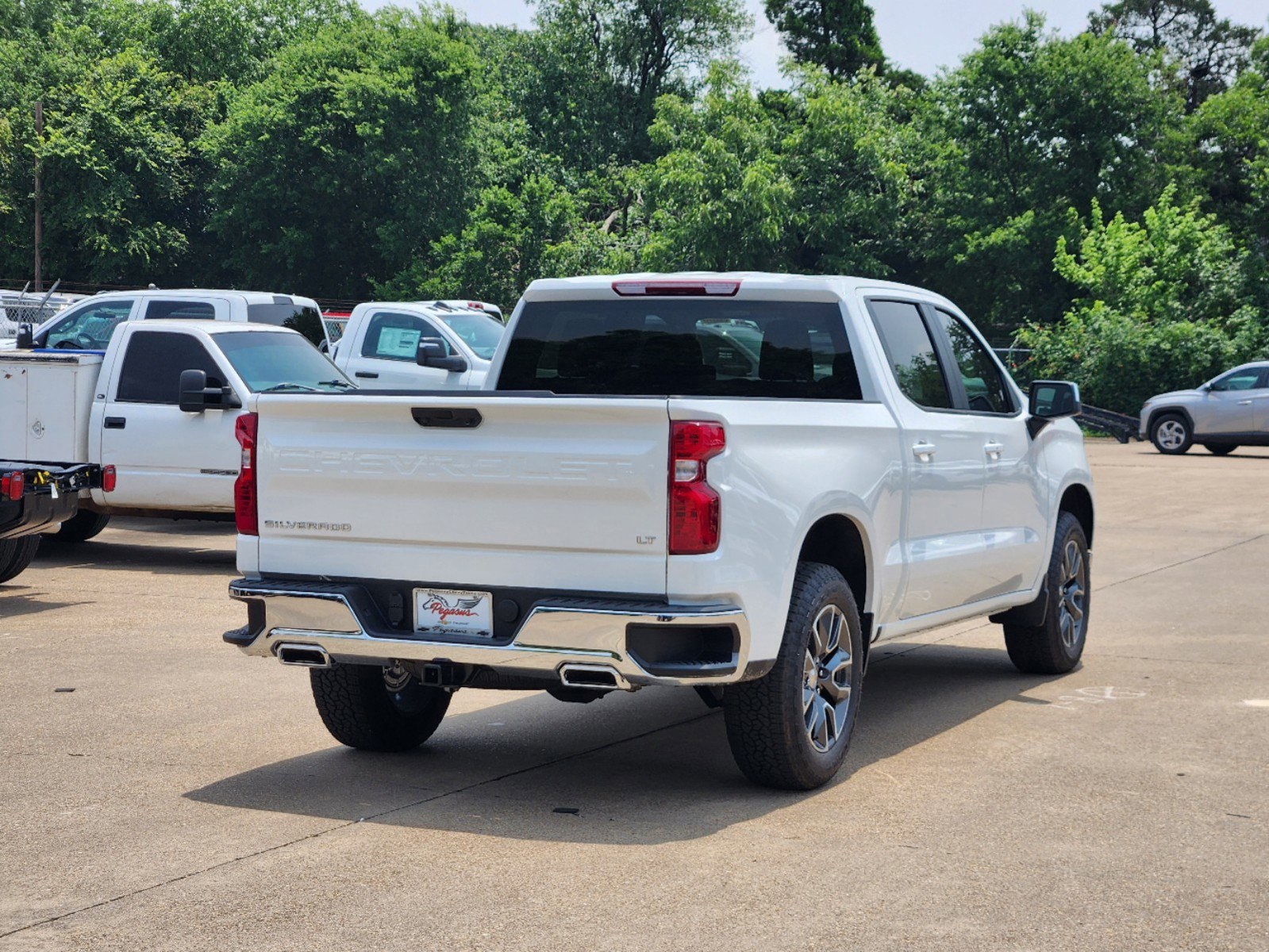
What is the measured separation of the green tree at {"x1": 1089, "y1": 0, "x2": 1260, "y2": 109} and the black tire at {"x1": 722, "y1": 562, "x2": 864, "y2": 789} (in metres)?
73.0

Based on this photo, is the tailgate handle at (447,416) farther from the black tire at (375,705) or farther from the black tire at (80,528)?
the black tire at (80,528)

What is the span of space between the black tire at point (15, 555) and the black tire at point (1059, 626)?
709cm

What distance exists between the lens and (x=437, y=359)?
1858 centimetres

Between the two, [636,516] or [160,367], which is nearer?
[636,516]

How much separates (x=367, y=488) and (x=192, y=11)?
7532 centimetres

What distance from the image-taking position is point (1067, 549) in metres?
9.02

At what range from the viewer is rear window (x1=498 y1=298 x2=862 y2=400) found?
23.6 feet

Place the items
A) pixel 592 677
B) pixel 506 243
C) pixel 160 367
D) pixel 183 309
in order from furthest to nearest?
pixel 506 243, pixel 183 309, pixel 160 367, pixel 592 677

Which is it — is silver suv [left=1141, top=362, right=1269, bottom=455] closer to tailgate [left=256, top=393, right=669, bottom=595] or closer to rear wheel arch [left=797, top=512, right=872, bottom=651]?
rear wheel arch [left=797, top=512, right=872, bottom=651]

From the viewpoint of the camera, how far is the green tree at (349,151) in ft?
211

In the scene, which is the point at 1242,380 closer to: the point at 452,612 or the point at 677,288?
the point at 677,288

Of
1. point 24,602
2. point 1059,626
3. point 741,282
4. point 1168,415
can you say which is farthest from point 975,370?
point 1168,415

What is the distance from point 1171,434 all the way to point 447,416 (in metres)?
27.6

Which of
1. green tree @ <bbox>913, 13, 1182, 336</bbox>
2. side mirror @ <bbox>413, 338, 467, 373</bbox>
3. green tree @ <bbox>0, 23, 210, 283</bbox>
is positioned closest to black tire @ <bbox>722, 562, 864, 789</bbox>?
side mirror @ <bbox>413, 338, 467, 373</bbox>
